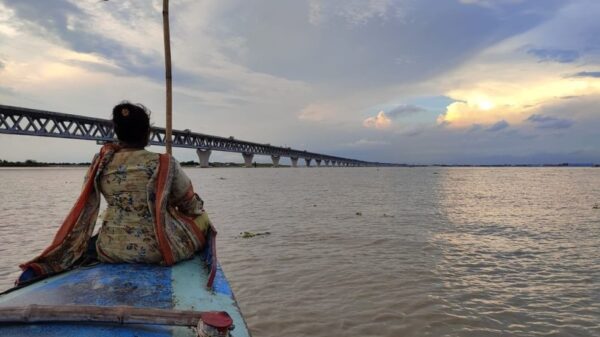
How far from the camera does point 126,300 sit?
299cm

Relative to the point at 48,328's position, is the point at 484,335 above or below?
below

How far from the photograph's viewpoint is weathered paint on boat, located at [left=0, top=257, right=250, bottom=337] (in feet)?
8.09

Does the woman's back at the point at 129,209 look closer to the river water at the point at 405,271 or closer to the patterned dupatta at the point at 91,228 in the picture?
the patterned dupatta at the point at 91,228

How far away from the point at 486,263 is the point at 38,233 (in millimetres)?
12387

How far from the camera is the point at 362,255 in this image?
9.42m

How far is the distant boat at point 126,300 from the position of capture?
2441 millimetres

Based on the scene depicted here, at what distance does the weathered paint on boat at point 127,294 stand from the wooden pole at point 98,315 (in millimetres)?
56

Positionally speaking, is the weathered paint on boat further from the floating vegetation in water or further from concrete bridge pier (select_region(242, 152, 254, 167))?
concrete bridge pier (select_region(242, 152, 254, 167))

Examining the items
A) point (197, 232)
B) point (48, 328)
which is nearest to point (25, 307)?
point (48, 328)

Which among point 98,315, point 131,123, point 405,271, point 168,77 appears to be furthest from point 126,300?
point 405,271

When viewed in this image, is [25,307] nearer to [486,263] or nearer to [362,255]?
[362,255]

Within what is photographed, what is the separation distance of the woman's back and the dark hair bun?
12 centimetres

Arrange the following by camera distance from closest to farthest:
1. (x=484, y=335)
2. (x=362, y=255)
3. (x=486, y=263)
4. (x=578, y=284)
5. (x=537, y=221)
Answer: (x=484, y=335) < (x=578, y=284) < (x=486, y=263) < (x=362, y=255) < (x=537, y=221)

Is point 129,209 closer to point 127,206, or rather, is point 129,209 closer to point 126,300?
point 127,206
